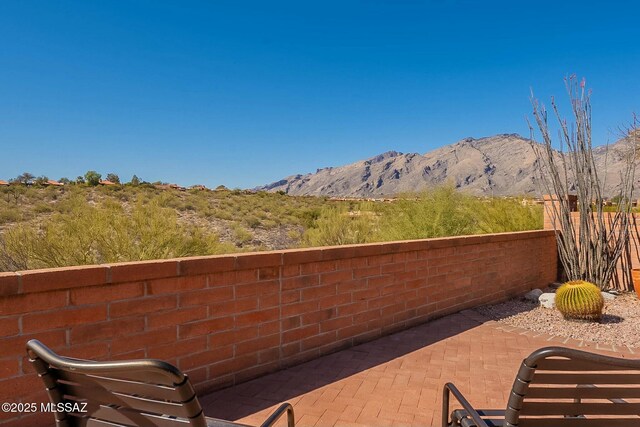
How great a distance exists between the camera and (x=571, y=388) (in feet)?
5.81

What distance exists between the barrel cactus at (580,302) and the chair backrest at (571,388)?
17.0 feet

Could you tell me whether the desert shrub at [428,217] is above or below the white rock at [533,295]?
above

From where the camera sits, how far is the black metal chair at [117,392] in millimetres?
1345

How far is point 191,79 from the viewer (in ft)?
91.7

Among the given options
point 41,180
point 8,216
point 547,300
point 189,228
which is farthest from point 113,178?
point 547,300

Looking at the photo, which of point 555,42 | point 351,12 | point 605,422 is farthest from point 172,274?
point 555,42

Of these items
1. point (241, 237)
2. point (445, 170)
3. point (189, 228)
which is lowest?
point (241, 237)

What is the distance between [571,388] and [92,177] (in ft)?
129

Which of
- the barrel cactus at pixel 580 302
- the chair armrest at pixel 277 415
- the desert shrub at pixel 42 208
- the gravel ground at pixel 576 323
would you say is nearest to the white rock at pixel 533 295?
the gravel ground at pixel 576 323

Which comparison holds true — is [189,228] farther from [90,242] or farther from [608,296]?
[608,296]

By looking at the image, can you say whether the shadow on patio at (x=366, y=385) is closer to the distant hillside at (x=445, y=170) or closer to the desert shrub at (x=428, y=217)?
the desert shrub at (x=428, y=217)

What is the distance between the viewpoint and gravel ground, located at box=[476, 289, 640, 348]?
19.3 ft

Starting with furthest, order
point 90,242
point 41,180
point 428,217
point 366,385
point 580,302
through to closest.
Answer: point 41,180, point 428,217, point 90,242, point 580,302, point 366,385

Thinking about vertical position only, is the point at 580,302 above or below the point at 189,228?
below
